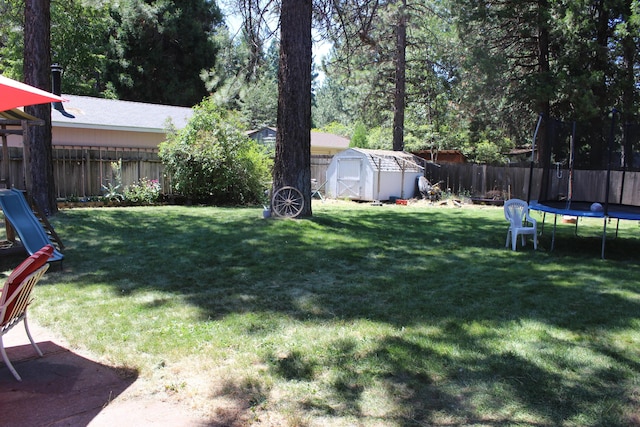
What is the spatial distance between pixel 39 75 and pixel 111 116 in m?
7.73

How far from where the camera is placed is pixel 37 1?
31.6 ft

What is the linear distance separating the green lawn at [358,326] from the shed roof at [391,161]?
10.9 meters

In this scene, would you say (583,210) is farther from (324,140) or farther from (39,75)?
(324,140)

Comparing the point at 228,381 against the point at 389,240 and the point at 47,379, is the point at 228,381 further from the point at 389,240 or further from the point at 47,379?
the point at 389,240

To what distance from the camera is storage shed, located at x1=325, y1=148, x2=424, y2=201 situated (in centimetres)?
1898

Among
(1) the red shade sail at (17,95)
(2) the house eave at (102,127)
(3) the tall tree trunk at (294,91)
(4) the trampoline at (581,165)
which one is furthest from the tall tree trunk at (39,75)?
(4) the trampoline at (581,165)

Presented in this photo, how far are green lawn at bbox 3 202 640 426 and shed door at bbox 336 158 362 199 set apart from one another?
11.0m

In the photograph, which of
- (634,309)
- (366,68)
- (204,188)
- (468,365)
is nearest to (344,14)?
(204,188)

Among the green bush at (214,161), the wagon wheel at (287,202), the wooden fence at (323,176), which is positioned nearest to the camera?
the wagon wheel at (287,202)

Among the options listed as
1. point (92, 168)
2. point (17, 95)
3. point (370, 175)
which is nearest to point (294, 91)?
point (17, 95)

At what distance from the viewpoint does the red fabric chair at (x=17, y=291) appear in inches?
123

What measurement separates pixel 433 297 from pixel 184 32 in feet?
89.1

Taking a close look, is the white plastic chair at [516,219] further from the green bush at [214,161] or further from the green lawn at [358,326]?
the green bush at [214,161]

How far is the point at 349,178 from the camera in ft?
64.1
